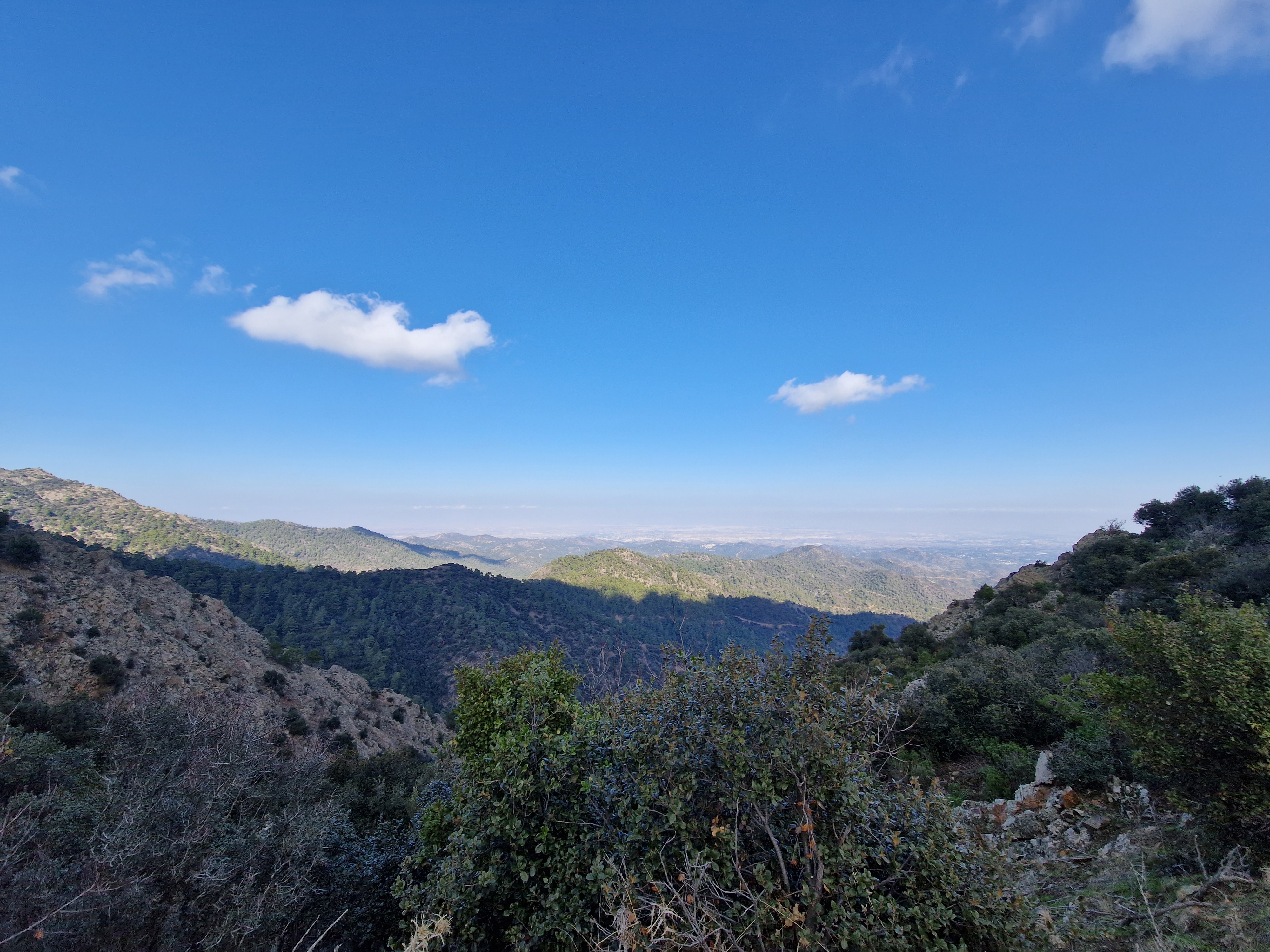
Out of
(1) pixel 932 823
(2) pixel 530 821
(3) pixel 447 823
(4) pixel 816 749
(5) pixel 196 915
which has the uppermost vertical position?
(4) pixel 816 749

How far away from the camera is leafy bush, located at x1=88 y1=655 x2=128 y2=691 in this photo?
19438 mm

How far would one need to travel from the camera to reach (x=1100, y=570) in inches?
1097

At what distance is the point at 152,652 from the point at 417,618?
171 ft

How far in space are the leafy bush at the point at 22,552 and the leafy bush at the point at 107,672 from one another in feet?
33.5

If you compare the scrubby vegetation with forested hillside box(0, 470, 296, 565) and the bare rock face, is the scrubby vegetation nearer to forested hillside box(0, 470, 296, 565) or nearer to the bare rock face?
the bare rock face

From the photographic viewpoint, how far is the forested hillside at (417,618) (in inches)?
2205

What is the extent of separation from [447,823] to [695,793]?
18.7 feet

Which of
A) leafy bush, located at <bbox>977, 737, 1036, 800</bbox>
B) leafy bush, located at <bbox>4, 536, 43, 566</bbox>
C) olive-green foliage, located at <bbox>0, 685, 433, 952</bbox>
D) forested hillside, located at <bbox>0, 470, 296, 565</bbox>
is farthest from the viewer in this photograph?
forested hillside, located at <bbox>0, 470, 296, 565</bbox>

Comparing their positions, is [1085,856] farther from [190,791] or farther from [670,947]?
[190,791]

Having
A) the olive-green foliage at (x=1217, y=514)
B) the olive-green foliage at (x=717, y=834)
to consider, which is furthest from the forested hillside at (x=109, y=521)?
the olive-green foliage at (x=1217, y=514)

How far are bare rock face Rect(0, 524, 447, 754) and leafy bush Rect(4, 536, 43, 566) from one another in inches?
20.0

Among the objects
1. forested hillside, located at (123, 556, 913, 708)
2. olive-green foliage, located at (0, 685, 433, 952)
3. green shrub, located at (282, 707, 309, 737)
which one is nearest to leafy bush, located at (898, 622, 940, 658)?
forested hillside, located at (123, 556, 913, 708)

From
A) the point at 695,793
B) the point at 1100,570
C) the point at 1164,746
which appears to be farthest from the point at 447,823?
the point at 1100,570

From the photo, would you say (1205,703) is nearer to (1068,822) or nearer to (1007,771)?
(1068,822)
